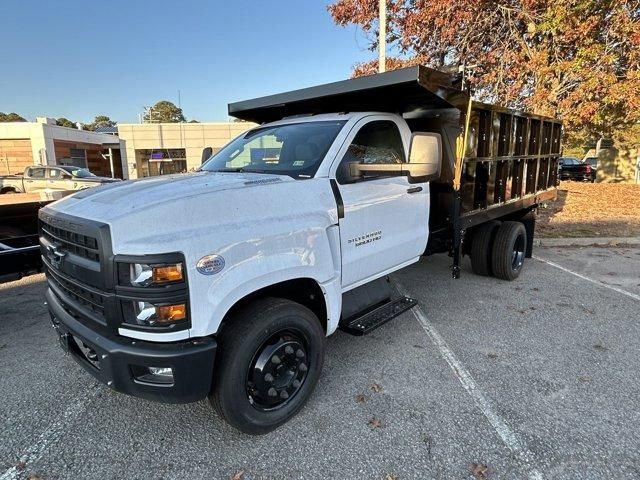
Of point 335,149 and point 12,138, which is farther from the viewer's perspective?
point 12,138

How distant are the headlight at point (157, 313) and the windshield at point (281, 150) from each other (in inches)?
53.9

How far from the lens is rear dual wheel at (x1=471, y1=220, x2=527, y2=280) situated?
5.79m

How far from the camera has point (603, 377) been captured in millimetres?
3447

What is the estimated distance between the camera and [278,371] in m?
2.84

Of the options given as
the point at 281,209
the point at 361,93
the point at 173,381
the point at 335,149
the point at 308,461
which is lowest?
the point at 308,461

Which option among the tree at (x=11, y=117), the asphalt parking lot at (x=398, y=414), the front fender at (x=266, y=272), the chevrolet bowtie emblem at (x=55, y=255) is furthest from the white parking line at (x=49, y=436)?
the tree at (x=11, y=117)

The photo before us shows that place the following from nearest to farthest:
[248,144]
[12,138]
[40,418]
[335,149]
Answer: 1. [40,418]
2. [335,149]
3. [248,144]
4. [12,138]

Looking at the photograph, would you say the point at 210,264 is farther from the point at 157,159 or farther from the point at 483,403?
the point at 157,159

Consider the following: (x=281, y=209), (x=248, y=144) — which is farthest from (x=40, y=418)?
(x=248, y=144)

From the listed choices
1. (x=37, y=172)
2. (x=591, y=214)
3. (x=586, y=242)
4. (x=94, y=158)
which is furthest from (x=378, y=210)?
(x=94, y=158)

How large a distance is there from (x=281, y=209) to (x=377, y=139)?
1.55 meters

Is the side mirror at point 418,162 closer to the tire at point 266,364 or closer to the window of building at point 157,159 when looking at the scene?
the tire at point 266,364

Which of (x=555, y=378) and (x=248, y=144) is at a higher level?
(x=248, y=144)

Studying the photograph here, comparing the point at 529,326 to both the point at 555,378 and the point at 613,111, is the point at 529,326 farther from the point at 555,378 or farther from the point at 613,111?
the point at 613,111
